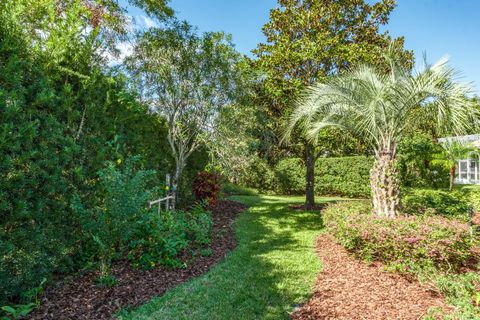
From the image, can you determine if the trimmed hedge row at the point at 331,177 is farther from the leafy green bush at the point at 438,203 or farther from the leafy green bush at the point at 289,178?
the leafy green bush at the point at 438,203

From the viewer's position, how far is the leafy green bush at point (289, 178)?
57.8ft

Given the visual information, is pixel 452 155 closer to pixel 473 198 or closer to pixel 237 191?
pixel 473 198

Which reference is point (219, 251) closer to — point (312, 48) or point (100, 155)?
point (100, 155)

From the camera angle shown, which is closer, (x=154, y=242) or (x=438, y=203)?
(x=154, y=242)

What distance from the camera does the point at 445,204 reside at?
9.35m

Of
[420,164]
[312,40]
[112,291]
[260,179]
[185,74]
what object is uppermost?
[312,40]

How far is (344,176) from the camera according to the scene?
16.5 meters

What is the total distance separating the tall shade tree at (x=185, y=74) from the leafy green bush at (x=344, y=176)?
10333 mm

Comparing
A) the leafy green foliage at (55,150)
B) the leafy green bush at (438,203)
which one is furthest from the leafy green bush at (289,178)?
the leafy green foliage at (55,150)

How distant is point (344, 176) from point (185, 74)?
11.8m

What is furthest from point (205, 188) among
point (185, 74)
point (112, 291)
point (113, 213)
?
point (112, 291)

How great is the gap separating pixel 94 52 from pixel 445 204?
33.6 ft

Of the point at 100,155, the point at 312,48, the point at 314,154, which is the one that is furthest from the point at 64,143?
the point at 314,154

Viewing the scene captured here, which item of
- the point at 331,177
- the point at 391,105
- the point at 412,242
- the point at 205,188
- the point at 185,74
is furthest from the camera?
the point at 331,177
